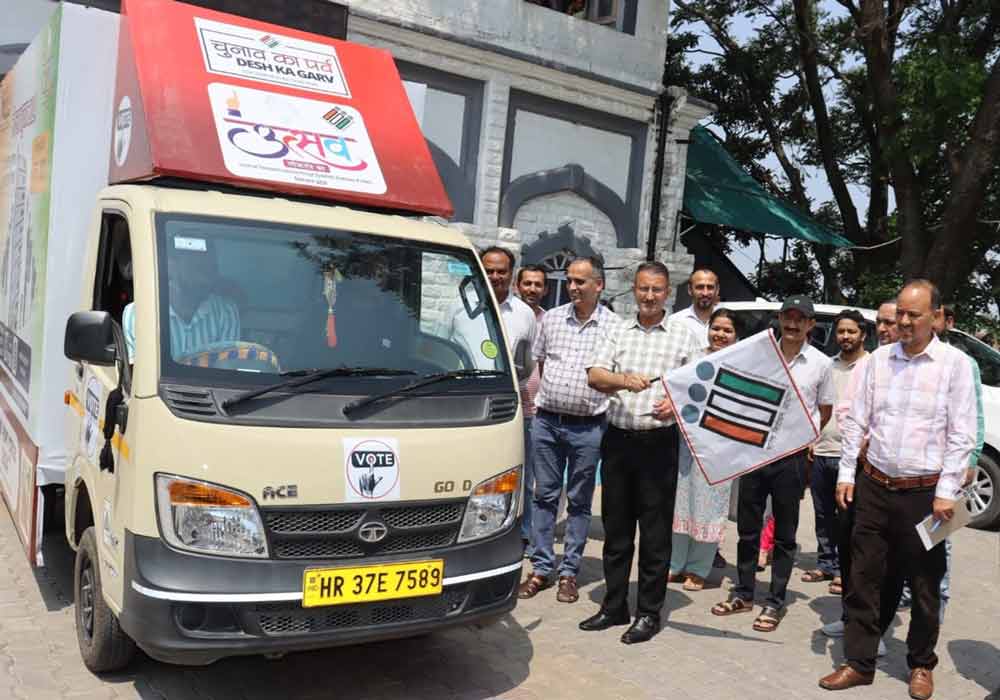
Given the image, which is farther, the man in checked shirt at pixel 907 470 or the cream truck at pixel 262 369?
the man in checked shirt at pixel 907 470

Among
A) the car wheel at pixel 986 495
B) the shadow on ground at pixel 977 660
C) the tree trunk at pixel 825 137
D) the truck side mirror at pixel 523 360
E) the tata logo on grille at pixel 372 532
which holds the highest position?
the tree trunk at pixel 825 137

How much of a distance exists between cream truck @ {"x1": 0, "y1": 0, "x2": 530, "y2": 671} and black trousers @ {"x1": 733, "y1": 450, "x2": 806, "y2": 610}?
Result: 6.39 feet

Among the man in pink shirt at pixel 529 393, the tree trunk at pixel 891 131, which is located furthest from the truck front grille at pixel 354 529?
the tree trunk at pixel 891 131

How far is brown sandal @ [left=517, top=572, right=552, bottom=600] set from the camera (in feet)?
19.4

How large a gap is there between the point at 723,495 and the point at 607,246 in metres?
6.75

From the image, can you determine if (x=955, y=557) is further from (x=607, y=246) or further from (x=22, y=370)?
(x=22, y=370)

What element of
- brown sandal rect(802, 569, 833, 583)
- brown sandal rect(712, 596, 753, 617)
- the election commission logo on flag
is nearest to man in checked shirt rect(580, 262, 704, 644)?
the election commission logo on flag

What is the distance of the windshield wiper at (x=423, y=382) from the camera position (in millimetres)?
3914

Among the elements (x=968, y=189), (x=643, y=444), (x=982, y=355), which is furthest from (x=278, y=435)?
(x=968, y=189)

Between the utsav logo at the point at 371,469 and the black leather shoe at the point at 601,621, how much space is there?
199 cm

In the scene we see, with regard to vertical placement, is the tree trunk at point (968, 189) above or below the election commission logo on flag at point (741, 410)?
above

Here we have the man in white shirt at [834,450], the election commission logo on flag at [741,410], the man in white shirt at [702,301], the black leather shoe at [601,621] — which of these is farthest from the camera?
the man in white shirt at [702,301]

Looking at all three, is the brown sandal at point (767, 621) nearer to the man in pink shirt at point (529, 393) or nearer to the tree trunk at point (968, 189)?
the man in pink shirt at point (529, 393)

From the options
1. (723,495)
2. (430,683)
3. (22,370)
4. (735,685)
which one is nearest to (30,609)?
(22,370)
